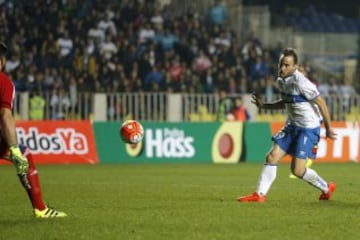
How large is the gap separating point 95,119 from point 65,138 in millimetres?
2978

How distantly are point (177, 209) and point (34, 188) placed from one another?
2.32m

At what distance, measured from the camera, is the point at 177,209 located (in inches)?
549

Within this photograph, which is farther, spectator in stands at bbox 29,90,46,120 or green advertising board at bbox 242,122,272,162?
spectator in stands at bbox 29,90,46,120

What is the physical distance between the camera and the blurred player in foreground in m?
11.8

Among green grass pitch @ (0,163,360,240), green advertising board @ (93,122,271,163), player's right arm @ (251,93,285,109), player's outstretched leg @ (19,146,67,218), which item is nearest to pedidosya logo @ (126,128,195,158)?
green advertising board @ (93,122,271,163)

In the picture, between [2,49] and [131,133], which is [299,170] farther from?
[2,49]

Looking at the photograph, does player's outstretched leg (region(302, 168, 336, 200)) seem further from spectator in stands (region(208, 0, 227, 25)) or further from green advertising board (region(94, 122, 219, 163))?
spectator in stands (region(208, 0, 227, 25))

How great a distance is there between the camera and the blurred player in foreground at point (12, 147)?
1177cm

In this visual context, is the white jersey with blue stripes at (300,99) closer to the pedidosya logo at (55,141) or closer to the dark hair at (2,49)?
the dark hair at (2,49)

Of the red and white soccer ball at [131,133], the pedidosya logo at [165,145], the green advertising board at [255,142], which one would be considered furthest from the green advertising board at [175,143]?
the red and white soccer ball at [131,133]

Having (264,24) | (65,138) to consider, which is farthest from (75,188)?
(264,24)

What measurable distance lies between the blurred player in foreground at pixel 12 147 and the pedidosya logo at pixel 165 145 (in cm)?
1666

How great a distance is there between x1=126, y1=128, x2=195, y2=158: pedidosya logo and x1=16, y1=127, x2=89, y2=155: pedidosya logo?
1342mm

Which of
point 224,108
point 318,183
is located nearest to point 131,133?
point 318,183
